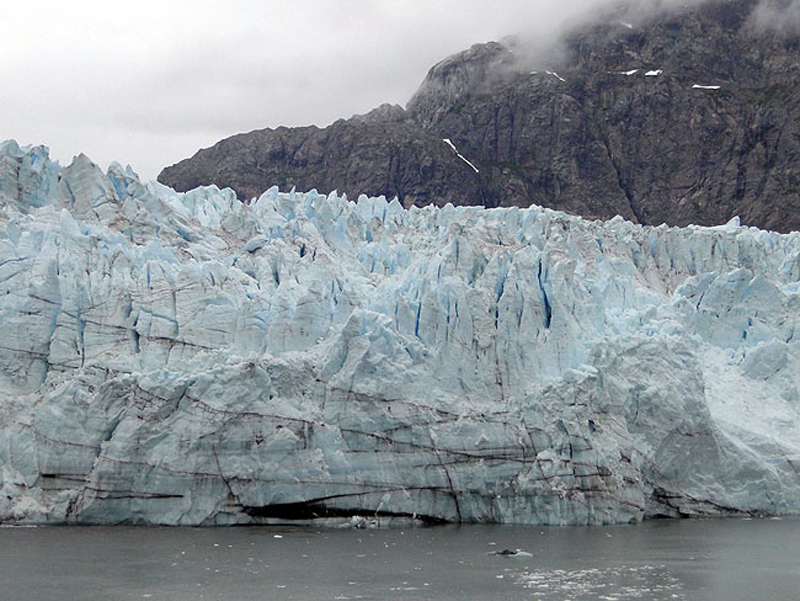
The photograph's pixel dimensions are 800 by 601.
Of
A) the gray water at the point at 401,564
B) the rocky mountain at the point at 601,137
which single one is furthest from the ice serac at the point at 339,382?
the rocky mountain at the point at 601,137

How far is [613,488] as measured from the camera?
780 inches

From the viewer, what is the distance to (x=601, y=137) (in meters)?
53.6

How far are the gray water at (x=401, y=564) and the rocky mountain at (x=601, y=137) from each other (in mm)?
32577

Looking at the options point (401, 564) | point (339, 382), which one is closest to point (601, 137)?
point (339, 382)

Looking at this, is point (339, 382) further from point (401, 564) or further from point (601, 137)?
point (601, 137)

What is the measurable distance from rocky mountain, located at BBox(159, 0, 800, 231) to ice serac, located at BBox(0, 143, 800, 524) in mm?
27443

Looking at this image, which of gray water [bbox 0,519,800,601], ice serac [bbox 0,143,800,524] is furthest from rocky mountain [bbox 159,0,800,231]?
gray water [bbox 0,519,800,601]

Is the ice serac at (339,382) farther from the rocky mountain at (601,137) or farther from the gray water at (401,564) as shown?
the rocky mountain at (601,137)

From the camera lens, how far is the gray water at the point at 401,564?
13.8 metres

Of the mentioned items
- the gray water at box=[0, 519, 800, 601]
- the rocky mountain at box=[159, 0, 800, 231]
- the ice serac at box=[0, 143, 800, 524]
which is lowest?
the gray water at box=[0, 519, 800, 601]

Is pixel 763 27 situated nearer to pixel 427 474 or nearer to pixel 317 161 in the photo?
pixel 317 161

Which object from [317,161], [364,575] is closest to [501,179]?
[317,161]

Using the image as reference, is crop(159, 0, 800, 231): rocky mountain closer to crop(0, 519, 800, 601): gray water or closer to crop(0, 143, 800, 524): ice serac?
crop(0, 143, 800, 524): ice serac

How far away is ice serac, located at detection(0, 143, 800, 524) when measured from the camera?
18.9m
